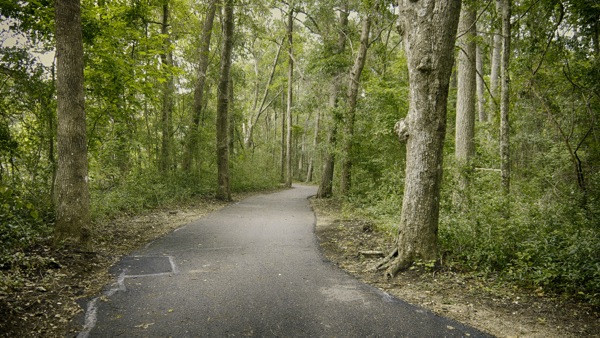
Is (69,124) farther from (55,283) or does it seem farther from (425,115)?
(425,115)

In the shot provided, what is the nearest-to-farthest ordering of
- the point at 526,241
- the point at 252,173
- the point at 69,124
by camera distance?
the point at 526,241
the point at 69,124
the point at 252,173

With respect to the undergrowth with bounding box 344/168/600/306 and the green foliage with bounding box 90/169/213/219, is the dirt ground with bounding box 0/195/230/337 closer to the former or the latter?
the green foliage with bounding box 90/169/213/219

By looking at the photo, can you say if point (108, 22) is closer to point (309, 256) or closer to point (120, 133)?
point (120, 133)

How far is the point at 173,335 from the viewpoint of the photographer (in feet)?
11.2

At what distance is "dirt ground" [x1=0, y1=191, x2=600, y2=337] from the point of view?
11.8ft

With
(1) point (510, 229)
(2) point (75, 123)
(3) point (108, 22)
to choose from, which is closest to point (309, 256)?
(1) point (510, 229)

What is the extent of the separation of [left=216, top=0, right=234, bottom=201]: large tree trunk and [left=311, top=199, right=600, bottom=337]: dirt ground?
9620mm

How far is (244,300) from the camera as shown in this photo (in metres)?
4.31

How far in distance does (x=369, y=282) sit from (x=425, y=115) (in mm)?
2874

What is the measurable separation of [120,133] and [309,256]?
8247mm

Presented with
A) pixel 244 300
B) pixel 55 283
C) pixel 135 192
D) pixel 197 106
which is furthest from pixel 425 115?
pixel 197 106

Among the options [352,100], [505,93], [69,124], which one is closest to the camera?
[69,124]

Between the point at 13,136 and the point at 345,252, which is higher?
the point at 13,136

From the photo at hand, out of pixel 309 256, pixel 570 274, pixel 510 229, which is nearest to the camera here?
pixel 570 274
